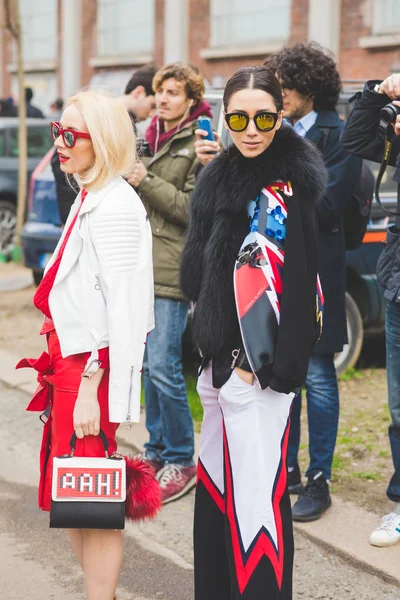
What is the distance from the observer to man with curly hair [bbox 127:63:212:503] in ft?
15.1

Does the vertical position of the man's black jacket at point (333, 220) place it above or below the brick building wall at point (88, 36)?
below

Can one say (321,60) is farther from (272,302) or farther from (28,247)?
(28,247)

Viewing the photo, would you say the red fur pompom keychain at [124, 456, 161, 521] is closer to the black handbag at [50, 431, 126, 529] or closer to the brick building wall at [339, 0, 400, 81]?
the black handbag at [50, 431, 126, 529]

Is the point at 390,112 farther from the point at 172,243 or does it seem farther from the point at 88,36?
the point at 88,36

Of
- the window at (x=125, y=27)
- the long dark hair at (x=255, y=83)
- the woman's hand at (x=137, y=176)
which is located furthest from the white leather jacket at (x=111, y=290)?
the window at (x=125, y=27)

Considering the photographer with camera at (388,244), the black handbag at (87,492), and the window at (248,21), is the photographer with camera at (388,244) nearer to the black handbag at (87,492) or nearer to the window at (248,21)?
the black handbag at (87,492)

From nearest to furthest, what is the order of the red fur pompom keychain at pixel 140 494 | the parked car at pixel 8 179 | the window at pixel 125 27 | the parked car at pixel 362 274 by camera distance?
1. the red fur pompom keychain at pixel 140 494
2. the parked car at pixel 362 274
3. the parked car at pixel 8 179
4. the window at pixel 125 27

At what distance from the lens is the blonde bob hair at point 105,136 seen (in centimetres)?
306

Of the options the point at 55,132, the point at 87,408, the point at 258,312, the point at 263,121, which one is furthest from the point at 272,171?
the point at 87,408

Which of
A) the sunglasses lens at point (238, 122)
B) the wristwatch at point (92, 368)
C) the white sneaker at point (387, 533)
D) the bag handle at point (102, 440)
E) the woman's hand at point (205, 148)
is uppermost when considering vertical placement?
the sunglasses lens at point (238, 122)

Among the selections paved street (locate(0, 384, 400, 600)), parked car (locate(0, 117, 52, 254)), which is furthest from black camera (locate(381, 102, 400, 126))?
parked car (locate(0, 117, 52, 254))

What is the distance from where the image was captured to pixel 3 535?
432 cm

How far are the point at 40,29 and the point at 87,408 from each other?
22.8 m

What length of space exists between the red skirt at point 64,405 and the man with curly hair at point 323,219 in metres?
1.50
